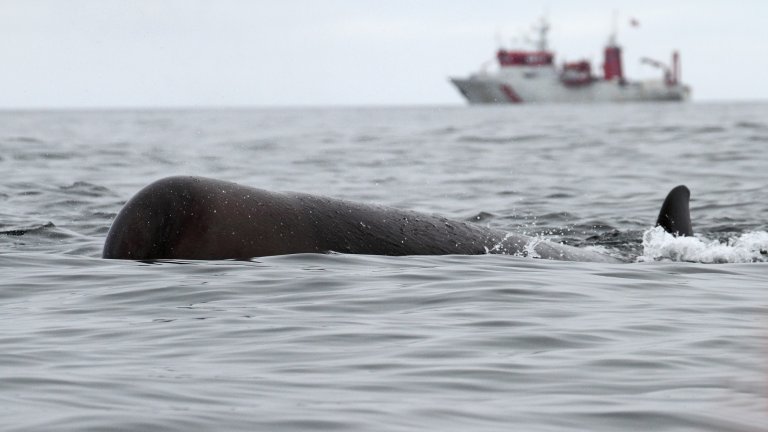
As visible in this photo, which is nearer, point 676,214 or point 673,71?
point 676,214

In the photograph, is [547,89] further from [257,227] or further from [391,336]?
[391,336]

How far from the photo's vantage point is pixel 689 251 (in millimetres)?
10570

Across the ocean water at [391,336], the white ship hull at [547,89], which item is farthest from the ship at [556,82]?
the ocean water at [391,336]

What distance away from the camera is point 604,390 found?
5453mm

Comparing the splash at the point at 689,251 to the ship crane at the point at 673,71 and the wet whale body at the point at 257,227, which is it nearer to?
the wet whale body at the point at 257,227

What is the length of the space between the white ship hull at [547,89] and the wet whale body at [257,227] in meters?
133

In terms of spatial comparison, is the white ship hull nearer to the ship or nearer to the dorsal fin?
the ship

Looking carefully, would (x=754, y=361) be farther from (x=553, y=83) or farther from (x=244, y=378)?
(x=553, y=83)

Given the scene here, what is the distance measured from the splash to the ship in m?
131

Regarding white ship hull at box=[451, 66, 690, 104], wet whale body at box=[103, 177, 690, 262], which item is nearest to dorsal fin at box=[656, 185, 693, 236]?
wet whale body at box=[103, 177, 690, 262]

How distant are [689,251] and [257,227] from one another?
395 cm

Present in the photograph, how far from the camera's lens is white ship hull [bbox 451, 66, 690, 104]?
142000 millimetres

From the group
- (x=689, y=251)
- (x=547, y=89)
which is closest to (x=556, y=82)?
(x=547, y=89)

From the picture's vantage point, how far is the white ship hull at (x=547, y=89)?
142m
